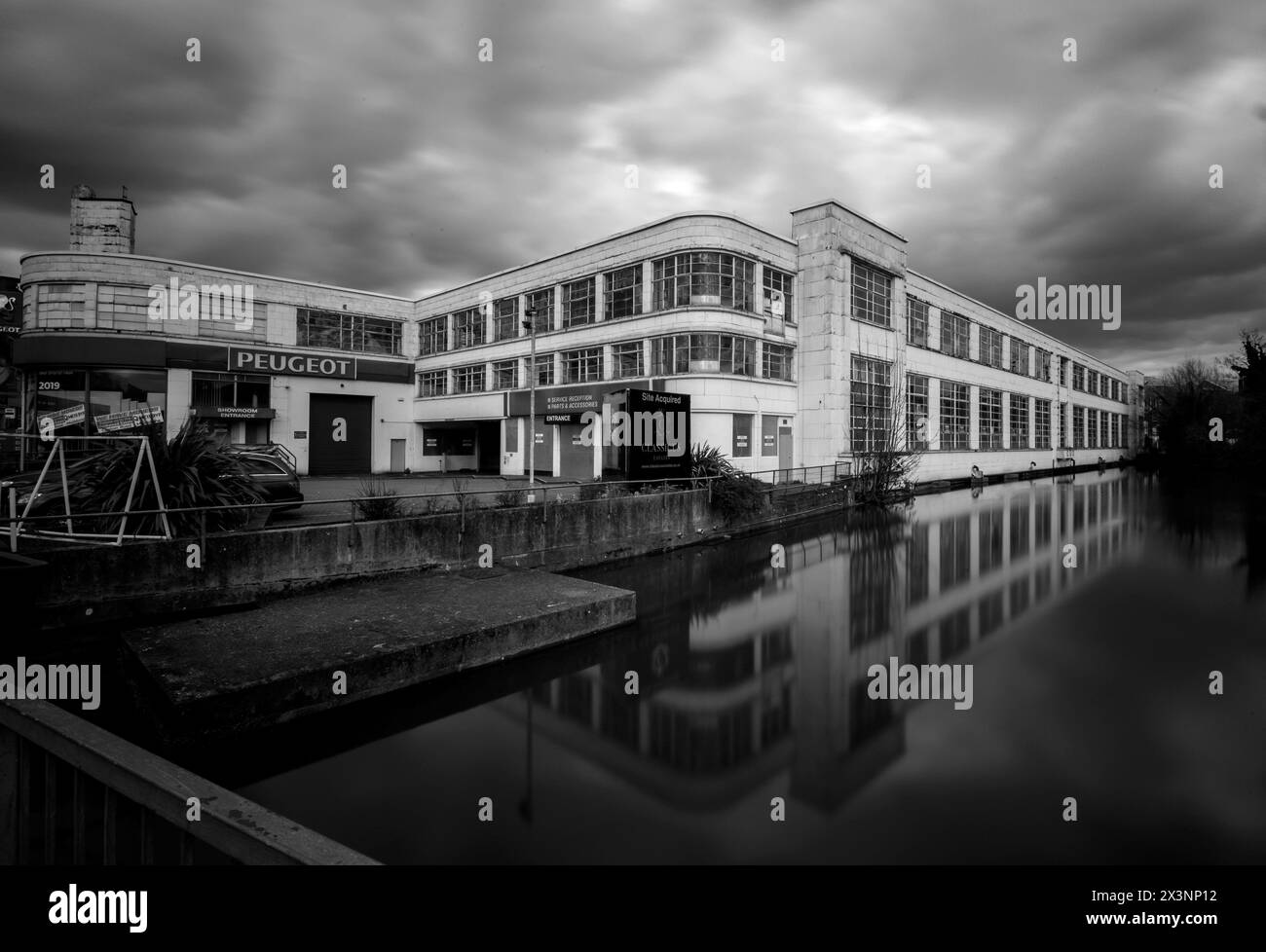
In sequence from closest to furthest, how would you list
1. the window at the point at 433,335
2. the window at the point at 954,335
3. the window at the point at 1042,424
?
the window at the point at 433,335 → the window at the point at 954,335 → the window at the point at 1042,424

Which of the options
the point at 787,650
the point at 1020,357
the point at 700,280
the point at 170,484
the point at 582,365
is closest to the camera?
the point at 787,650

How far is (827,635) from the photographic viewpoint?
1010cm

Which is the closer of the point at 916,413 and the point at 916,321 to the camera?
the point at 916,413

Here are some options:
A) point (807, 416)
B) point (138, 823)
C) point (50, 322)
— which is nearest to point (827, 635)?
point (138, 823)

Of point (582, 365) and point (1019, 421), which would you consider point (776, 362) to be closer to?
point (582, 365)

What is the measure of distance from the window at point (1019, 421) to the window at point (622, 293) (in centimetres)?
3923

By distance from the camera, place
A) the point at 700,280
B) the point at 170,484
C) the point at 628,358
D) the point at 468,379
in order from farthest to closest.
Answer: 1. the point at 468,379
2. the point at 628,358
3. the point at 700,280
4. the point at 170,484

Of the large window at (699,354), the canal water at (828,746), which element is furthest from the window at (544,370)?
the canal water at (828,746)

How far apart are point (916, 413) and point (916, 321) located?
20.2 ft

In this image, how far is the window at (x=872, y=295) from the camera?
36.4m

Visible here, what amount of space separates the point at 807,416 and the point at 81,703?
104 feet

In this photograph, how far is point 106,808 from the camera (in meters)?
2.42

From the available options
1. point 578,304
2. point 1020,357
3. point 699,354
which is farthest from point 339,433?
point 1020,357

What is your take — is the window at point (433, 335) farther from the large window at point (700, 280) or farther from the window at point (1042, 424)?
the window at point (1042, 424)
